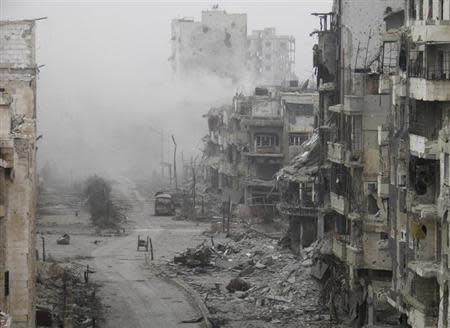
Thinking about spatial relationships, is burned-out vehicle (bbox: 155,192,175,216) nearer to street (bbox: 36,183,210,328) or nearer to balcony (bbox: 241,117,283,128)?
street (bbox: 36,183,210,328)

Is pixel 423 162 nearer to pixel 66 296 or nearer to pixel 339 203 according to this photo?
pixel 339 203

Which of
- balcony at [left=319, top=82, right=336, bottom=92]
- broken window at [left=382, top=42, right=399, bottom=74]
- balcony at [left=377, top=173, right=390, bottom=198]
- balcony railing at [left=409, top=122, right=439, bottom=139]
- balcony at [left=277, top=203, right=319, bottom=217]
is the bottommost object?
balcony at [left=277, top=203, right=319, bottom=217]

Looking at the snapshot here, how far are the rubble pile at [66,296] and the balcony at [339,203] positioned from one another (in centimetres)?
841

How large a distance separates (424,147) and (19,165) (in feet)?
34.6

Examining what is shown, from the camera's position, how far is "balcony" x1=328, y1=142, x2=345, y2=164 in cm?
4412

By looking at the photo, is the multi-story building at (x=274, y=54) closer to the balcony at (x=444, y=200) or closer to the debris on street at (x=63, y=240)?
the debris on street at (x=63, y=240)

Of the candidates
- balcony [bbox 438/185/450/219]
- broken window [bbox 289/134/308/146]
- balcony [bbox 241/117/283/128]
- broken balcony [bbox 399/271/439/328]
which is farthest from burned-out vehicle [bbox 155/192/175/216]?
balcony [bbox 438/185/450/219]

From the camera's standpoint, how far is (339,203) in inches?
1778

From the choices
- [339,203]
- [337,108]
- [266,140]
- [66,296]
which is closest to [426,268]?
[337,108]

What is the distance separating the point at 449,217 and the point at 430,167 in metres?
2.15

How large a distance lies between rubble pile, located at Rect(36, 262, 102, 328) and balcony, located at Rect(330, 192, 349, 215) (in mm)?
8410

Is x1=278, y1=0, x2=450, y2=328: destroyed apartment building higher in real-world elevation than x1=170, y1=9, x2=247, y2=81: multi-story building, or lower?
lower

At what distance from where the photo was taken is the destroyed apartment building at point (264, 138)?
76.4 m

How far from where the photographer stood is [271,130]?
258 feet
